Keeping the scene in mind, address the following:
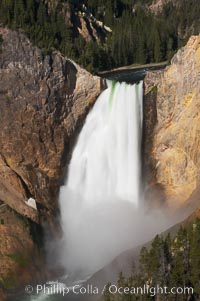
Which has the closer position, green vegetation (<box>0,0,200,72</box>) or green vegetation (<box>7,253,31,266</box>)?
green vegetation (<box>7,253,31,266</box>)

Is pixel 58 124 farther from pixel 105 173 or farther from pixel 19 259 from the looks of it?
pixel 19 259

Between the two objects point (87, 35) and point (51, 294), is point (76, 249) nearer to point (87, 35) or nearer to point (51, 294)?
point (51, 294)

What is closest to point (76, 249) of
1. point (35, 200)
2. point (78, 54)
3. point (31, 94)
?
point (35, 200)

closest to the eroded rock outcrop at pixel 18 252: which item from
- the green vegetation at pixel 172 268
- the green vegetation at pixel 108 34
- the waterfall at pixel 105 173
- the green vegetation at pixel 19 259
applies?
the green vegetation at pixel 19 259

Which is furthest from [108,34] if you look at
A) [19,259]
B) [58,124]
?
[19,259]

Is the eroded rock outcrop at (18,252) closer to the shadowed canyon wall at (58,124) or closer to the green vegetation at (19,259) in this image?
the green vegetation at (19,259)

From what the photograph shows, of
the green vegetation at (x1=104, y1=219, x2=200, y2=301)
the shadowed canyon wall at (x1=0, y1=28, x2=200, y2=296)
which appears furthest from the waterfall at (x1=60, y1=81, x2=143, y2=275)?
the green vegetation at (x1=104, y1=219, x2=200, y2=301)

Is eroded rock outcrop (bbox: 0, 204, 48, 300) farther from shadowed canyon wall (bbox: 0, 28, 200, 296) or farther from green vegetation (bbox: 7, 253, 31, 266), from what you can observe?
shadowed canyon wall (bbox: 0, 28, 200, 296)
